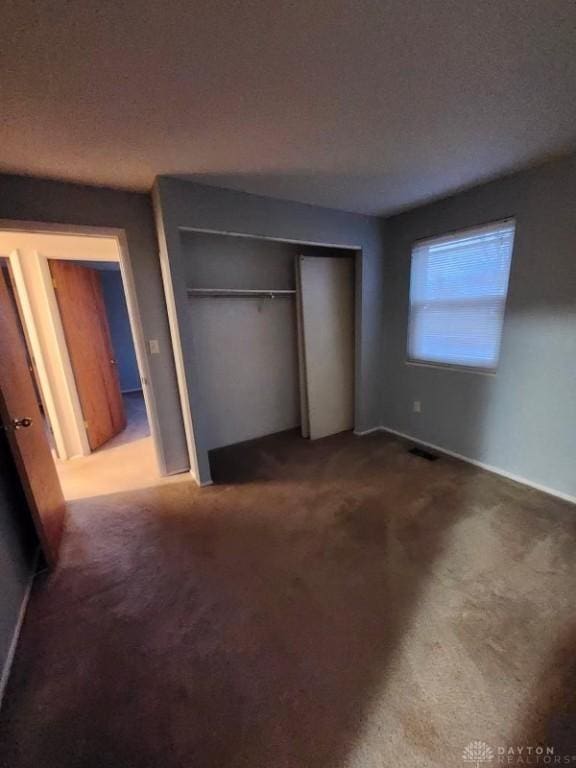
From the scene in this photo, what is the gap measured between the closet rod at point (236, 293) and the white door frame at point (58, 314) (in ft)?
1.73

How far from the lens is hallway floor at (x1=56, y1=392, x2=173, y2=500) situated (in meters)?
2.61

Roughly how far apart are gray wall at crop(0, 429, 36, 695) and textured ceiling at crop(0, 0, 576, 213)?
5.65 ft

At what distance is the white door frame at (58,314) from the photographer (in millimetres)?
1980

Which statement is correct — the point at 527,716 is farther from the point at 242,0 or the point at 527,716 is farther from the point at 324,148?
the point at 324,148

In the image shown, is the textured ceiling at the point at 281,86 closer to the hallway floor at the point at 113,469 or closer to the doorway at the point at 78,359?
the doorway at the point at 78,359

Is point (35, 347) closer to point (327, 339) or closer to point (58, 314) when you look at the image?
point (58, 314)

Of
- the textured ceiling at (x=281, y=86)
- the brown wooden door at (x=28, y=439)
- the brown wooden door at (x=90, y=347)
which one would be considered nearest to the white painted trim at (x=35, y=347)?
the brown wooden door at (x=90, y=347)

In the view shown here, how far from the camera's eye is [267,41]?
98cm

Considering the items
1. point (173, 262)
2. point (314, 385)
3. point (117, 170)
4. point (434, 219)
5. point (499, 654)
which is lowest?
point (499, 654)

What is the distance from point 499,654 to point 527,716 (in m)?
0.20

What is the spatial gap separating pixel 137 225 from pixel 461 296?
2.78 metres

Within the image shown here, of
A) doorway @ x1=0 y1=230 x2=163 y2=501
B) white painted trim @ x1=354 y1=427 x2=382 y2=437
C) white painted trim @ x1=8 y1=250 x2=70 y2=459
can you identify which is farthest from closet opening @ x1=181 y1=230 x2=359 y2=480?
white painted trim @ x1=8 y1=250 x2=70 y2=459

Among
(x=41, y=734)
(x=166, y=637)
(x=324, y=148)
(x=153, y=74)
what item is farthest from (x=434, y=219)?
(x=41, y=734)

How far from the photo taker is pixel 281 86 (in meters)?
1.19
